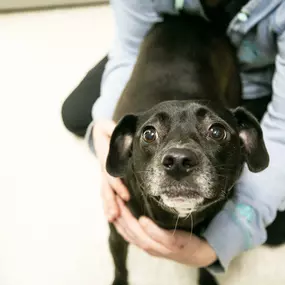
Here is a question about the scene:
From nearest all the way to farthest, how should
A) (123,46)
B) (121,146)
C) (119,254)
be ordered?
(121,146)
(119,254)
(123,46)

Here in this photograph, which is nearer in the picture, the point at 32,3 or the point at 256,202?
the point at 256,202

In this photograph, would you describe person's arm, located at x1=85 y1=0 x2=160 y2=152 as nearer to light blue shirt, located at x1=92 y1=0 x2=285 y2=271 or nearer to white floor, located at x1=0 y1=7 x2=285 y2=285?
light blue shirt, located at x1=92 y1=0 x2=285 y2=271

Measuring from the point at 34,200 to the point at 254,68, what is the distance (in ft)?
2.77

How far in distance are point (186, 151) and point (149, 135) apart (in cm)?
15

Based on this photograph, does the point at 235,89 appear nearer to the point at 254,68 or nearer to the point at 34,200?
the point at 254,68

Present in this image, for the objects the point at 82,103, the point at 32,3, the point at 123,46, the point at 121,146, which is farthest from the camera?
the point at 32,3

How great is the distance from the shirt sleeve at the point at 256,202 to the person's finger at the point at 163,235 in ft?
0.33

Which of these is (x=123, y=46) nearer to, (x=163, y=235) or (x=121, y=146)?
(x=121, y=146)

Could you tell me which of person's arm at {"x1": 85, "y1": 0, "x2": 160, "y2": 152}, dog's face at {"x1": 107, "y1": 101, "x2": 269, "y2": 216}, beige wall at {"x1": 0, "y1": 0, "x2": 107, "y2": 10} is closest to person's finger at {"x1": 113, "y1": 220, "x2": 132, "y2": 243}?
dog's face at {"x1": 107, "y1": 101, "x2": 269, "y2": 216}

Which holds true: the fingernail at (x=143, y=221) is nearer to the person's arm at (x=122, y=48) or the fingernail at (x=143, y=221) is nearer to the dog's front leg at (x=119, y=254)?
the dog's front leg at (x=119, y=254)

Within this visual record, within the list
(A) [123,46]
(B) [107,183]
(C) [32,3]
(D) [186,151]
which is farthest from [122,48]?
(C) [32,3]

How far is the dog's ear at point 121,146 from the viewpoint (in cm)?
103

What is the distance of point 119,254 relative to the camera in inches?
52.1

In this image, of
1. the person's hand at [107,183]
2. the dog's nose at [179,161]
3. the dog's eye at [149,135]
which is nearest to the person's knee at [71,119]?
the person's hand at [107,183]
